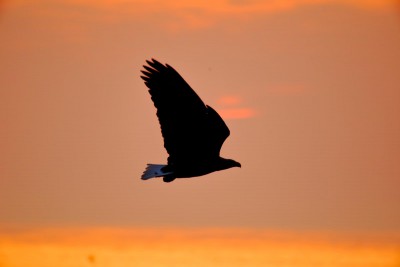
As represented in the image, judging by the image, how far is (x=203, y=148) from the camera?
245 feet

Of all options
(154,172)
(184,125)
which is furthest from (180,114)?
(154,172)

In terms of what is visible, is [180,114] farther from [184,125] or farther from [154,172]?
[154,172]

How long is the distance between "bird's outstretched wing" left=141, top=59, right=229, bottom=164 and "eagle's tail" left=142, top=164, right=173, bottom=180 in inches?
25.1

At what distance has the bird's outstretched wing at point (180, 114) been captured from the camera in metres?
74.2

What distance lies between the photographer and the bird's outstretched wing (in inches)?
2921

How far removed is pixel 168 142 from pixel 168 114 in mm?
666

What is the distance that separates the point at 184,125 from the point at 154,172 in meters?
1.51

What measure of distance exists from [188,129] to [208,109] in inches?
26.4

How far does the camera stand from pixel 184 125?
244ft

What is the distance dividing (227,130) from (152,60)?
2158mm

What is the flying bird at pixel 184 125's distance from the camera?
243 ft

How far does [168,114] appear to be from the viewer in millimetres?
74312

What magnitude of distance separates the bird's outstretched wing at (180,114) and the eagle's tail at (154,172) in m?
0.64

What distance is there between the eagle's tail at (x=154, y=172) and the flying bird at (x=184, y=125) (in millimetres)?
66
